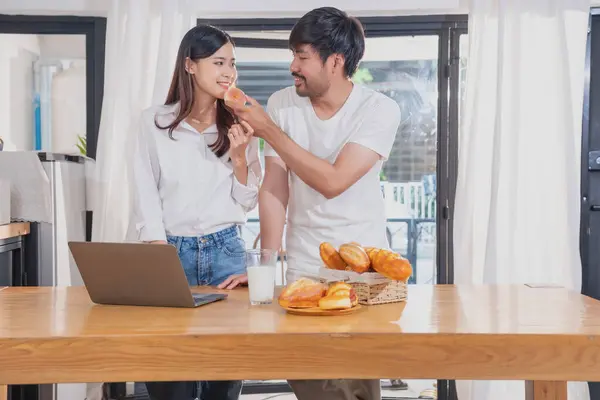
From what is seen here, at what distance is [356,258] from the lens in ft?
5.43

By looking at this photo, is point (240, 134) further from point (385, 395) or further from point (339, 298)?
point (385, 395)

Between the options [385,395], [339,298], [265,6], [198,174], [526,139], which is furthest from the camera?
[385,395]

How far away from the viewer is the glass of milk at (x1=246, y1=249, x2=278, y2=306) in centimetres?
165

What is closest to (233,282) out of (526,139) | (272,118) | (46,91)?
(272,118)

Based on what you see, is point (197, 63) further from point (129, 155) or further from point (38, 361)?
point (129, 155)

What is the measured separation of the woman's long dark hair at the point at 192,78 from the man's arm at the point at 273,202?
0.15 m

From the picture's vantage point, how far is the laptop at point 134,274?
1.55 metres

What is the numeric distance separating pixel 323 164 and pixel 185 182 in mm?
440

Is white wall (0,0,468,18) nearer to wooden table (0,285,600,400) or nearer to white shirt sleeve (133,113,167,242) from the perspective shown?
white shirt sleeve (133,113,167,242)

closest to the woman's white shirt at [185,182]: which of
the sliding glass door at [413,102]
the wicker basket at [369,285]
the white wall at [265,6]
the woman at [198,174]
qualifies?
the woman at [198,174]

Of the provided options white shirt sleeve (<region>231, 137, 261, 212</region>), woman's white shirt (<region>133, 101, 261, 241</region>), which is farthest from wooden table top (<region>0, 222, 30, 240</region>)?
white shirt sleeve (<region>231, 137, 261, 212</region>)

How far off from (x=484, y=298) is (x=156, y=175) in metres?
0.99

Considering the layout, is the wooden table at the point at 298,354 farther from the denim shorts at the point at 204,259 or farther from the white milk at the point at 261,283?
the denim shorts at the point at 204,259

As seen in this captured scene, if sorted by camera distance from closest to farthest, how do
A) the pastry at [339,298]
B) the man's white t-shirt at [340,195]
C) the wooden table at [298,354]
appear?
the wooden table at [298,354], the pastry at [339,298], the man's white t-shirt at [340,195]
